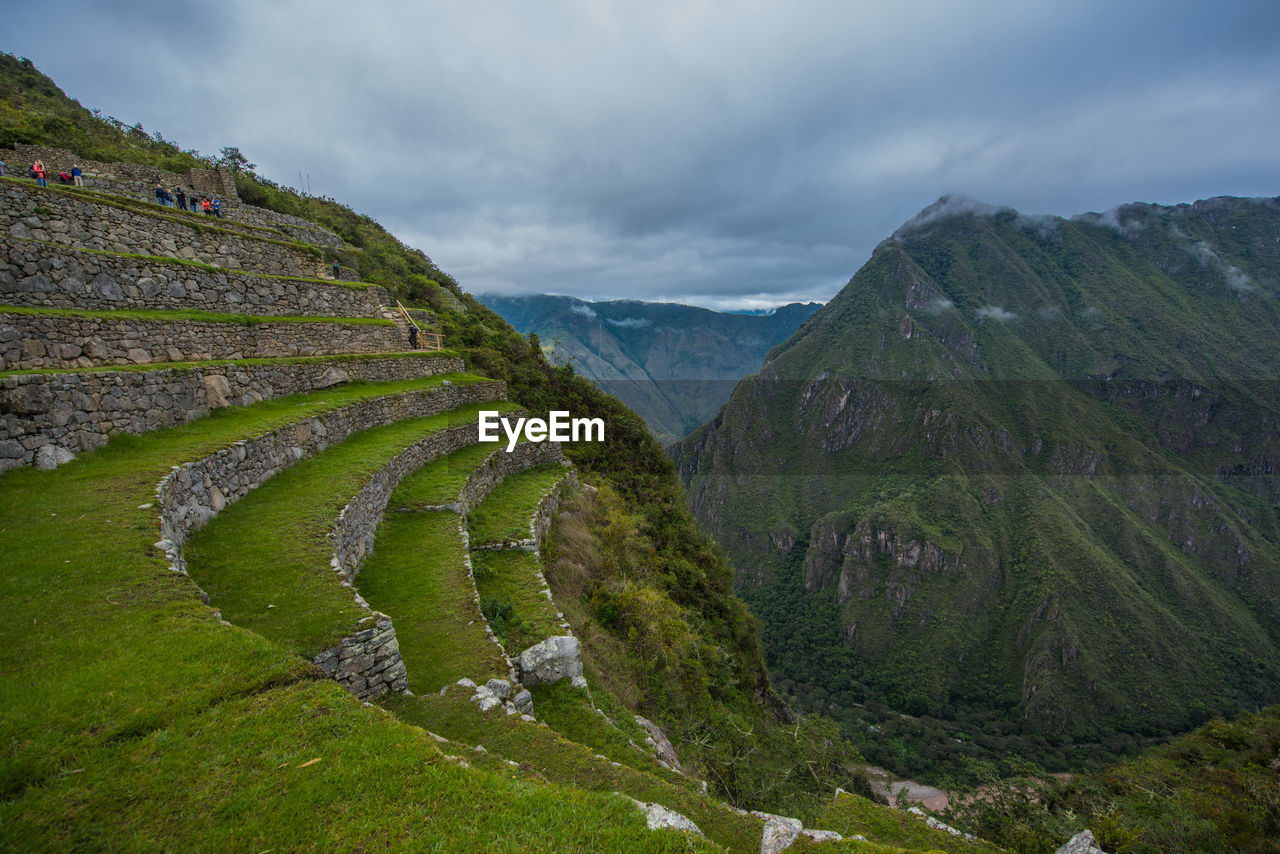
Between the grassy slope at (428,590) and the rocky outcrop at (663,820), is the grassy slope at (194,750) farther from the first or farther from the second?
the grassy slope at (428,590)

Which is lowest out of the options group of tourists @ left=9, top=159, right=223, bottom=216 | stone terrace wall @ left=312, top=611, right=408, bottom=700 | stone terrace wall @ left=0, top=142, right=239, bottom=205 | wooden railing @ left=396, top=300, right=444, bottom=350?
stone terrace wall @ left=312, top=611, right=408, bottom=700

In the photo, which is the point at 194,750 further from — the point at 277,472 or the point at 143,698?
the point at 277,472

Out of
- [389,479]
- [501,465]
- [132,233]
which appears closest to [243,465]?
[389,479]

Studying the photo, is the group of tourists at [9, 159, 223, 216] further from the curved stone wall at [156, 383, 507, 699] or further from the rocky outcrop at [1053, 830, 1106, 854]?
the rocky outcrop at [1053, 830, 1106, 854]

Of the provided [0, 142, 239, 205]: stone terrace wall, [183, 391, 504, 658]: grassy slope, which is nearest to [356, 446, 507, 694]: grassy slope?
[183, 391, 504, 658]: grassy slope

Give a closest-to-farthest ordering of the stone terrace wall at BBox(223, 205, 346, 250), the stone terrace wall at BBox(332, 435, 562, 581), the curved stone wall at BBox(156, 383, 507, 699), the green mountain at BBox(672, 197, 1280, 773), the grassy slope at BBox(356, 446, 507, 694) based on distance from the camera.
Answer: the curved stone wall at BBox(156, 383, 507, 699) < the grassy slope at BBox(356, 446, 507, 694) < the stone terrace wall at BBox(332, 435, 562, 581) < the stone terrace wall at BBox(223, 205, 346, 250) < the green mountain at BBox(672, 197, 1280, 773)

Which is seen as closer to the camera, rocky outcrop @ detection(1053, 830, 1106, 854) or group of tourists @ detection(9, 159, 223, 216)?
rocky outcrop @ detection(1053, 830, 1106, 854)

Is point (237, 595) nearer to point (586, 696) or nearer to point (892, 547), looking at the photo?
point (586, 696)
